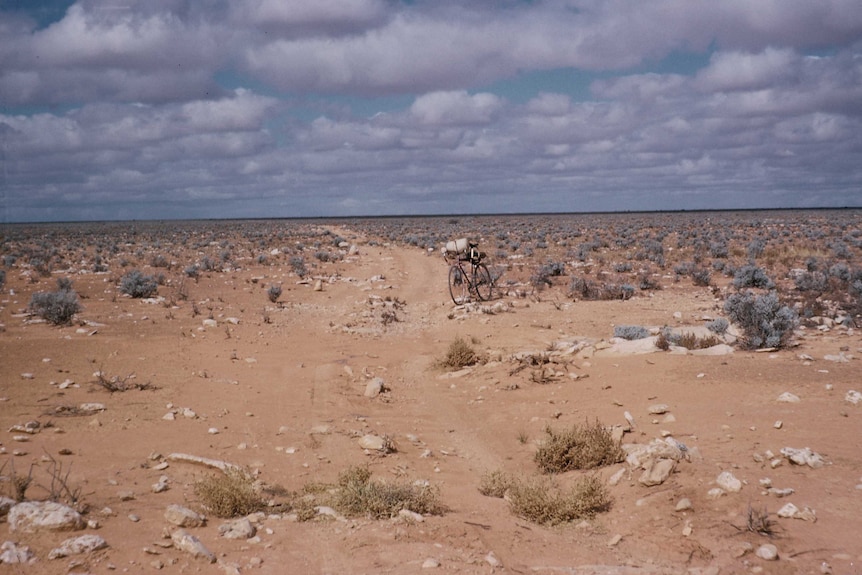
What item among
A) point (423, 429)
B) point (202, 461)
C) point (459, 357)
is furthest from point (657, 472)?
point (459, 357)

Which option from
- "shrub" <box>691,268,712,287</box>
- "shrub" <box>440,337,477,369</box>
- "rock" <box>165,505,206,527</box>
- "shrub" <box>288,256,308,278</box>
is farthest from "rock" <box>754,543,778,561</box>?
"shrub" <box>288,256,308,278</box>

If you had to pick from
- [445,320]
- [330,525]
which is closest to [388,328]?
[445,320]

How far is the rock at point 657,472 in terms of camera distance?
5504mm

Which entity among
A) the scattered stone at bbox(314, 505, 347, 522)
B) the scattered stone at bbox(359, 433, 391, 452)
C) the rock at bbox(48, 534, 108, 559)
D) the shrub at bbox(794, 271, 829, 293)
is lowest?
the scattered stone at bbox(359, 433, 391, 452)

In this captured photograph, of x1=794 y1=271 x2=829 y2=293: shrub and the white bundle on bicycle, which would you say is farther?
the white bundle on bicycle

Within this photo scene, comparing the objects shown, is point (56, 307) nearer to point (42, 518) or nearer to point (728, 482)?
point (42, 518)

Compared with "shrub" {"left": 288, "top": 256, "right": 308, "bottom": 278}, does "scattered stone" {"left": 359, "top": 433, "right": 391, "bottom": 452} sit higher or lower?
lower

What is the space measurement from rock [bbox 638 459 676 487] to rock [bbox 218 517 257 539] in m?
3.45

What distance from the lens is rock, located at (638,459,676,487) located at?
5.50m

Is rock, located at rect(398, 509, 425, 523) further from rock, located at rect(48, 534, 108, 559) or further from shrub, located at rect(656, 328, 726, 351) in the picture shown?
shrub, located at rect(656, 328, 726, 351)

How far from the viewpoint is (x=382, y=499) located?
5.09 m

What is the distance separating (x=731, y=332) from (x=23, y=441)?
10762mm

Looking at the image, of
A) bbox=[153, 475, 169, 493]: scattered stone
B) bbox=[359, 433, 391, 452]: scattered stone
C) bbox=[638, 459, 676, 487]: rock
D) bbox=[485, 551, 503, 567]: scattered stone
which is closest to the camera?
bbox=[485, 551, 503, 567]: scattered stone

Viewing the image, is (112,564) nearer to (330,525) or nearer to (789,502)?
(330,525)
